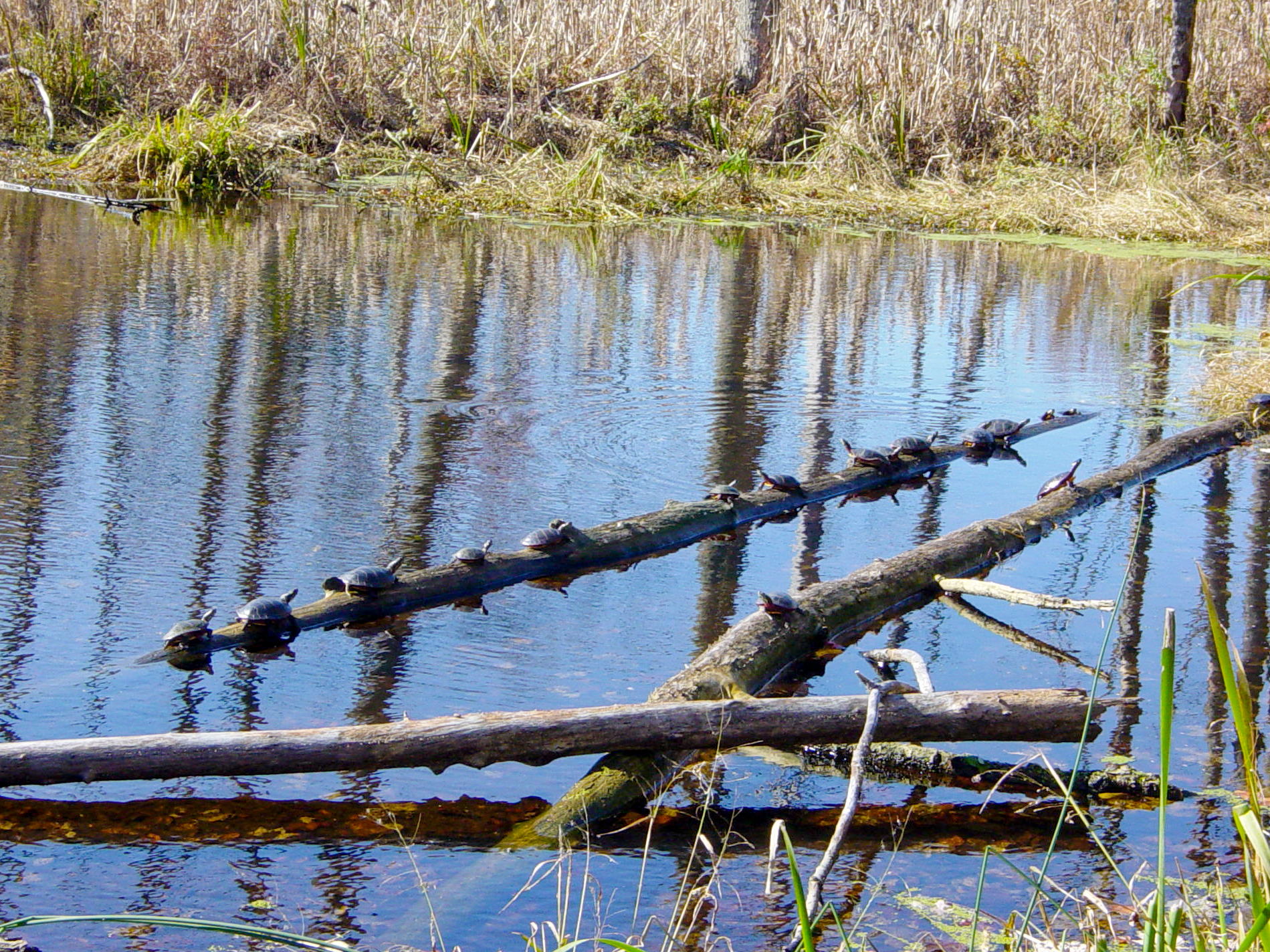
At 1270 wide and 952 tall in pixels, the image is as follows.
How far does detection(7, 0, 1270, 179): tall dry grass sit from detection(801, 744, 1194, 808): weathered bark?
44.8ft

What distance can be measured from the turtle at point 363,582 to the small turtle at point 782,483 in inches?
69.2

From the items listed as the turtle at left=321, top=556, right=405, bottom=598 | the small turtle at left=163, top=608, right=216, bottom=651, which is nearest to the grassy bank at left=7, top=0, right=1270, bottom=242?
the turtle at left=321, top=556, right=405, bottom=598

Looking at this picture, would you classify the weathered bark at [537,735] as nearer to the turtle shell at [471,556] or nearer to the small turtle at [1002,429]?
the turtle shell at [471,556]

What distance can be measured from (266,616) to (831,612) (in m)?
1.63

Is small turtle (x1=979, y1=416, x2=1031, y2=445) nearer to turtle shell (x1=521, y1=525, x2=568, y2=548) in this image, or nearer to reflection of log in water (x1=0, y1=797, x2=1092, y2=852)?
turtle shell (x1=521, y1=525, x2=568, y2=548)

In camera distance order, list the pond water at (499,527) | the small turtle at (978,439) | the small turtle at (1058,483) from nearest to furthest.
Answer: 1. the pond water at (499,527)
2. the small turtle at (1058,483)
3. the small turtle at (978,439)

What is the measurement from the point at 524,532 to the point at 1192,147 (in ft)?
45.1

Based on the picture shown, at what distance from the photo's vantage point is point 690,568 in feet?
15.0

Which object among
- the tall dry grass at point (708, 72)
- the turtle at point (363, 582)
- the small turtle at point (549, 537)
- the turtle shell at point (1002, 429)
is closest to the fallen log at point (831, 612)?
the turtle shell at point (1002, 429)

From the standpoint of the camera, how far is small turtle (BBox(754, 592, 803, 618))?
3621 mm

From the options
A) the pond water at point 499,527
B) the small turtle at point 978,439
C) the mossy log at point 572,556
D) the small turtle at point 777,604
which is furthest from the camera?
the small turtle at point 978,439

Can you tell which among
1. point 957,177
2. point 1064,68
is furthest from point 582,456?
point 1064,68

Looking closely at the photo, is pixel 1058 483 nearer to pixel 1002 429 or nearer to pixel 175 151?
pixel 1002 429

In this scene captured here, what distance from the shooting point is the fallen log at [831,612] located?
9.05 ft
